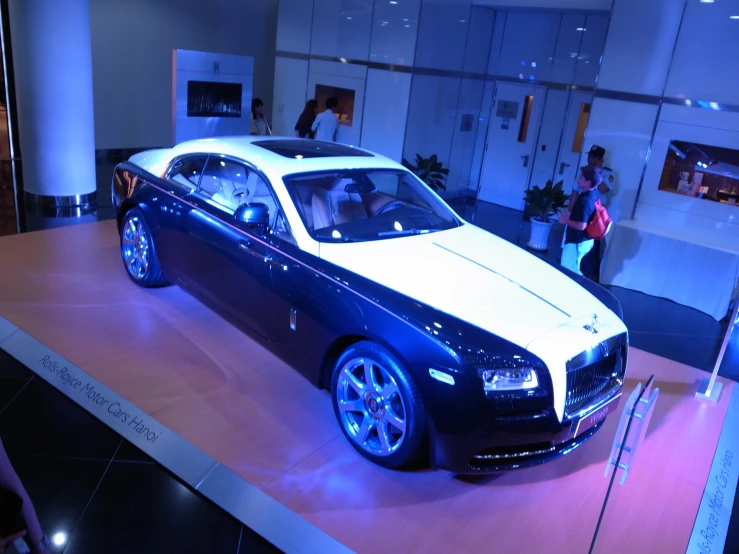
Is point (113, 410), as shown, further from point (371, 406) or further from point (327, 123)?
point (327, 123)

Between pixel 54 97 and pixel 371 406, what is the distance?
6247 millimetres

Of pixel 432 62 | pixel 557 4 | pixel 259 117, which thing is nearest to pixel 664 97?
pixel 557 4

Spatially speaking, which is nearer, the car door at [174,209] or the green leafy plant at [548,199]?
the car door at [174,209]

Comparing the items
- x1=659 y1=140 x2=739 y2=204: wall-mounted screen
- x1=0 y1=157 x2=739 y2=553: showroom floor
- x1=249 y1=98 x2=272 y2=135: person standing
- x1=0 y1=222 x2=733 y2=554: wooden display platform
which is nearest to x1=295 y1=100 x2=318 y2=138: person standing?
x1=249 y1=98 x2=272 y2=135: person standing

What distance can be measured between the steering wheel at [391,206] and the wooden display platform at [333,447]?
1262mm

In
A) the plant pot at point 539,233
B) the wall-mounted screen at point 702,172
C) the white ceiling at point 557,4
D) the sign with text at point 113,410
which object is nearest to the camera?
the sign with text at point 113,410

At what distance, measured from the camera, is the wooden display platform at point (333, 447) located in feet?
9.62

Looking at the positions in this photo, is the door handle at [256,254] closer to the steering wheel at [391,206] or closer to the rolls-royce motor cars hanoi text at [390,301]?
the rolls-royce motor cars hanoi text at [390,301]

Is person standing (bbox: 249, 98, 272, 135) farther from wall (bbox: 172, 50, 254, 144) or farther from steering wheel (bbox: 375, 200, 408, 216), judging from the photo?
steering wheel (bbox: 375, 200, 408, 216)

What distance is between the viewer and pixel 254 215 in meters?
3.66

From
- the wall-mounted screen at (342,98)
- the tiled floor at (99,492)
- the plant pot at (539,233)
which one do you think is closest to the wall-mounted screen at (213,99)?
the wall-mounted screen at (342,98)

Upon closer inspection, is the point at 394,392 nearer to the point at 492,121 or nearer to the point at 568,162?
the point at 568,162

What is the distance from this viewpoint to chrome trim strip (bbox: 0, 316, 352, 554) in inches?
110

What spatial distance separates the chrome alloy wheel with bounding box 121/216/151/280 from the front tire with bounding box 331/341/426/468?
2.45 metres
